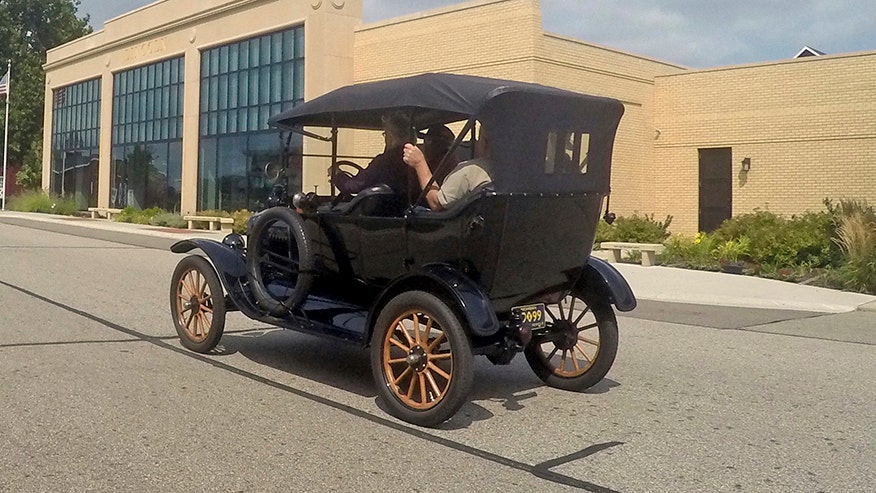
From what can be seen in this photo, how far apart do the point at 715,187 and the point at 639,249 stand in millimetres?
6071

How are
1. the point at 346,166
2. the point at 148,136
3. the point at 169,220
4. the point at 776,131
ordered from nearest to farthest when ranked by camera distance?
the point at 346,166 → the point at 776,131 → the point at 169,220 → the point at 148,136

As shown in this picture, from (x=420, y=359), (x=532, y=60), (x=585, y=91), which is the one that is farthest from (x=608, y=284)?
(x=585, y=91)

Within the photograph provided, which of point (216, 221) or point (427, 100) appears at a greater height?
point (427, 100)

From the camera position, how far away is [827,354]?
868 centimetres

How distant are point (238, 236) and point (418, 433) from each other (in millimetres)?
3120

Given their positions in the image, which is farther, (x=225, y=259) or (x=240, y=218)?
(x=240, y=218)

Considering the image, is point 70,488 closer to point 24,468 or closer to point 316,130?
point 24,468

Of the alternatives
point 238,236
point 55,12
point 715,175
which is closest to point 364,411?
point 238,236

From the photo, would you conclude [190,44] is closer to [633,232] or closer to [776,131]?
[633,232]

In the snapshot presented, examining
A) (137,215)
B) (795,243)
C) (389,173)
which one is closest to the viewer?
(389,173)

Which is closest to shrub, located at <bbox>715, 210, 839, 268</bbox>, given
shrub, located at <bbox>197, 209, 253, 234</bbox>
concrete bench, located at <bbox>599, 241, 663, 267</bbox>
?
concrete bench, located at <bbox>599, 241, 663, 267</bbox>

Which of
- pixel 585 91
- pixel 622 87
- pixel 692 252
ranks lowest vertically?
pixel 692 252

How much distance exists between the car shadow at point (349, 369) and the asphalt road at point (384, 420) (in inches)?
0.9

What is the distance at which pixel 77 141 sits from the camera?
4275cm
